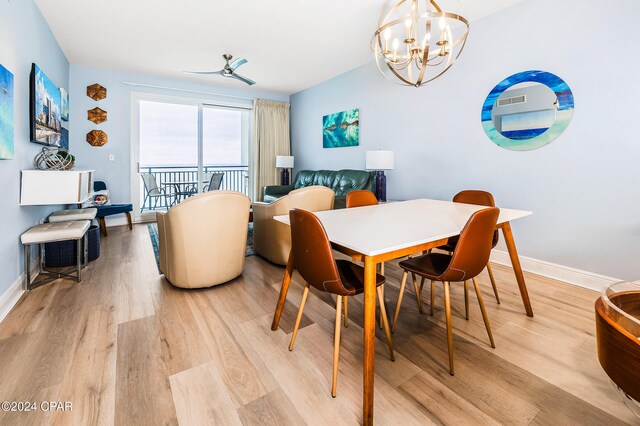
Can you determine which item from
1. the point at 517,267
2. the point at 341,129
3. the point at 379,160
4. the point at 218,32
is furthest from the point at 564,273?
the point at 218,32

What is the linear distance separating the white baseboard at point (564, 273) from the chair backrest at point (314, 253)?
257 centimetres

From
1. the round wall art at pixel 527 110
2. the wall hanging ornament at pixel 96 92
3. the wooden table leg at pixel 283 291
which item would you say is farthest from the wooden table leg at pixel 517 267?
the wall hanging ornament at pixel 96 92

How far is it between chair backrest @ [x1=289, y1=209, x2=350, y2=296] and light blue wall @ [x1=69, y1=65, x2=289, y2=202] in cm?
510

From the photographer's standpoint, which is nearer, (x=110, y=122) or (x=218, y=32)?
(x=218, y=32)

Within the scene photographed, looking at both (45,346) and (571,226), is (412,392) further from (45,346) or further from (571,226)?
(571,226)

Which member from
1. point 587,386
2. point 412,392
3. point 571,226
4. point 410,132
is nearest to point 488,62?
point 410,132

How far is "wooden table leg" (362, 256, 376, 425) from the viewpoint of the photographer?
125 cm

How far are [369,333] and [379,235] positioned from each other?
17.4 inches

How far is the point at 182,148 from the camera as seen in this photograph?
6691 mm

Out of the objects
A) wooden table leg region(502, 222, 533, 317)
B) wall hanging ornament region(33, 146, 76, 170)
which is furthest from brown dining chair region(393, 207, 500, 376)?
wall hanging ornament region(33, 146, 76, 170)

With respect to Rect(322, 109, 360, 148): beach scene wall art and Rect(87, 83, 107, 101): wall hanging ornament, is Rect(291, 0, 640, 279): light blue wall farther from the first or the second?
Rect(87, 83, 107, 101): wall hanging ornament

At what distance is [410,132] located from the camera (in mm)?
4113

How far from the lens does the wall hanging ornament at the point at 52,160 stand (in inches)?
116

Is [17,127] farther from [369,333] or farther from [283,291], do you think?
[369,333]
